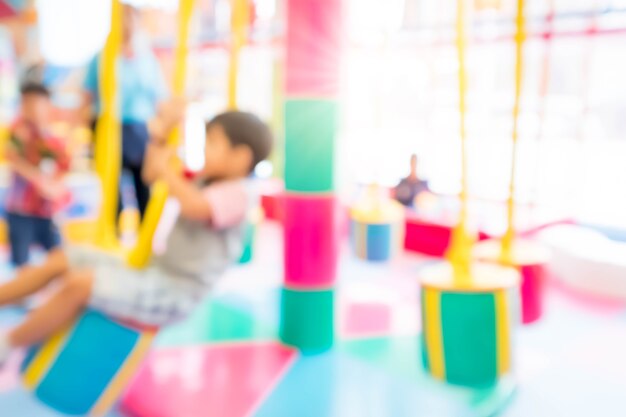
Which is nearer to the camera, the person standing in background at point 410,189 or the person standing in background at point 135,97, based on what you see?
the person standing in background at point 135,97

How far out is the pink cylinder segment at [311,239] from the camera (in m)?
2.13

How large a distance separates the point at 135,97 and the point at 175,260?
1.12 metres

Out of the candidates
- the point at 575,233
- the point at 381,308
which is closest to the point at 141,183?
the point at 381,308

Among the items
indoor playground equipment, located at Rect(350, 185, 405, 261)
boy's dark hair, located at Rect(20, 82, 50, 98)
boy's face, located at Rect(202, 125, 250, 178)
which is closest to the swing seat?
boy's face, located at Rect(202, 125, 250, 178)

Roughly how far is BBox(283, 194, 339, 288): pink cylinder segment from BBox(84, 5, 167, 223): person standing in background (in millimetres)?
725

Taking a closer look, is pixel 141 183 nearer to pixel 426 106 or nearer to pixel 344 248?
pixel 344 248

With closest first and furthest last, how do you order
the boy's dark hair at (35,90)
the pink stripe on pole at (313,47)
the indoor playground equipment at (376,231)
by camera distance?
the pink stripe on pole at (313,47) < the boy's dark hair at (35,90) < the indoor playground equipment at (376,231)

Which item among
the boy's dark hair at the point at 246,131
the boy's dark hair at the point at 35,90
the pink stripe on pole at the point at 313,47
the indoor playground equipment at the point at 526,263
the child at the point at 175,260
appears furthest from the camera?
the boy's dark hair at the point at 35,90

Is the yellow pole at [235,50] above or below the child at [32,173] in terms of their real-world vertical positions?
above

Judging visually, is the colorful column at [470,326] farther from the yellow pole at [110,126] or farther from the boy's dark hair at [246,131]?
the yellow pole at [110,126]

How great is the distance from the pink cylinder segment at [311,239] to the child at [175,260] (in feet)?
1.83

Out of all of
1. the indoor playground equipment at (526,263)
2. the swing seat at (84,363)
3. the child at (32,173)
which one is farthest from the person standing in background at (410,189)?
the swing seat at (84,363)

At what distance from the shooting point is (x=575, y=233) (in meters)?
3.01

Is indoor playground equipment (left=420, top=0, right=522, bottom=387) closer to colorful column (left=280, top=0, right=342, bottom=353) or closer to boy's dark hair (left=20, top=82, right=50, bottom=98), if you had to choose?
colorful column (left=280, top=0, right=342, bottom=353)
